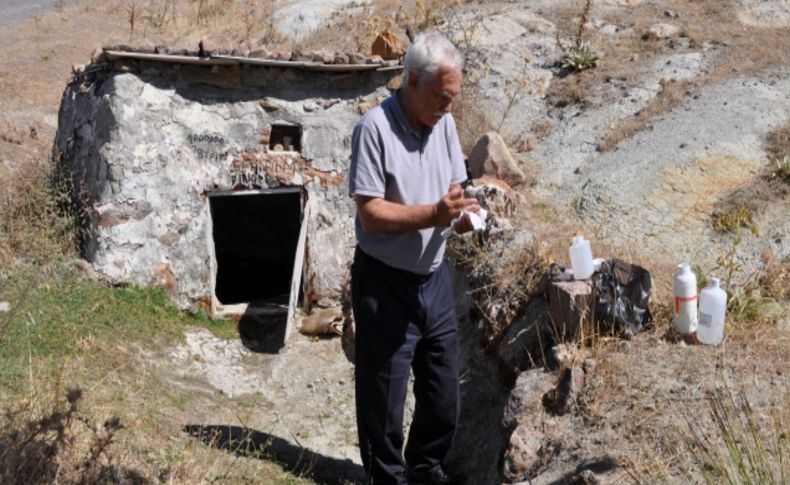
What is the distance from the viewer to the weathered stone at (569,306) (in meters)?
5.11

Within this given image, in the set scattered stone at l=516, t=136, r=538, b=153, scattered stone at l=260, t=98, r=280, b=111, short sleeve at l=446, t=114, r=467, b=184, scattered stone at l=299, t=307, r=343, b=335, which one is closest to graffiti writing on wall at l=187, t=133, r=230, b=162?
scattered stone at l=260, t=98, r=280, b=111

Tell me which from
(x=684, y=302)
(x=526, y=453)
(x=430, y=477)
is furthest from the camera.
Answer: (x=684, y=302)

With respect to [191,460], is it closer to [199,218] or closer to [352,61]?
[199,218]

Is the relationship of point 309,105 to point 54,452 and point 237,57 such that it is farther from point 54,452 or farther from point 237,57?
point 54,452

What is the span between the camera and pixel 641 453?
4.10 meters

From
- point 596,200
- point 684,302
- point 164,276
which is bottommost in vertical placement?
point 164,276

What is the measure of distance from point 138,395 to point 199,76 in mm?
3361

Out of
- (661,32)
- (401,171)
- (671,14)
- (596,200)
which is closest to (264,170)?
(596,200)

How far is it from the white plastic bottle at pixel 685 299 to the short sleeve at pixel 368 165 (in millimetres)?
1947

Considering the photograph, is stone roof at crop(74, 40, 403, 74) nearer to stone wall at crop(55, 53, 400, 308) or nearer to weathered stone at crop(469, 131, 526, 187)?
stone wall at crop(55, 53, 400, 308)

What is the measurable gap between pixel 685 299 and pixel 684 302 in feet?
0.09

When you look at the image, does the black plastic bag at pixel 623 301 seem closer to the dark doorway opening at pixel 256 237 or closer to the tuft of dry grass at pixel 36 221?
the tuft of dry grass at pixel 36 221

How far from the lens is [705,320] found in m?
4.96

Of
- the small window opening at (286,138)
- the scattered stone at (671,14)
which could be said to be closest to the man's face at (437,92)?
the small window opening at (286,138)
